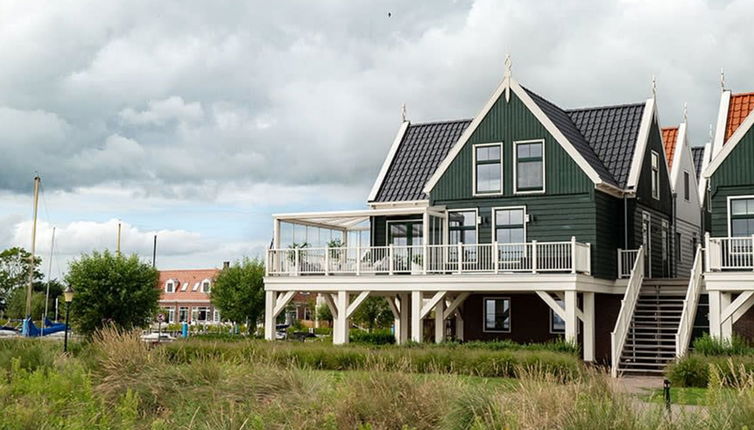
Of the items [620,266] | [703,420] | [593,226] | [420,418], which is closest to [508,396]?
[420,418]

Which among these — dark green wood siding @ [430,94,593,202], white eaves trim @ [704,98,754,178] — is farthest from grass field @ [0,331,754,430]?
dark green wood siding @ [430,94,593,202]

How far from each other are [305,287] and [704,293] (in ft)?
39.9

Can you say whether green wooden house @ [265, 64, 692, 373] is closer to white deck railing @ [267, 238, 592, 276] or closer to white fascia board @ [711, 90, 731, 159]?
white deck railing @ [267, 238, 592, 276]

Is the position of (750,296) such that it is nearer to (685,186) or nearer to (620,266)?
(620,266)

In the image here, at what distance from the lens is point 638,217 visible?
30594mm

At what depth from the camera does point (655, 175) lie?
106ft

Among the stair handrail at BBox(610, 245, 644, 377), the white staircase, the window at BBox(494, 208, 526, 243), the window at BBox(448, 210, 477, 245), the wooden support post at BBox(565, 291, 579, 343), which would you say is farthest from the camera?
the window at BBox(448, 210, 477, 245)

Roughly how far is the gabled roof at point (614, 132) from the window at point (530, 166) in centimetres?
290

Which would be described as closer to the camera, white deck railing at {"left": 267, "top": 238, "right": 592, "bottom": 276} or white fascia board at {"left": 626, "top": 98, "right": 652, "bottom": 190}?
white deck railing at {"left": 267, "top": 238, "right": 592, "bottom": 276}

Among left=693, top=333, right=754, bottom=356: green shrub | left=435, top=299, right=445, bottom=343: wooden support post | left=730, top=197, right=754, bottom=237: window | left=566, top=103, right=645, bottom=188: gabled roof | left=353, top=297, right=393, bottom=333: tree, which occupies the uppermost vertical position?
left=566, top=103, right=645, bottom=188: gabled roof

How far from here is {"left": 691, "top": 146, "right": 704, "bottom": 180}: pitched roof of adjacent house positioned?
39156 millimetres

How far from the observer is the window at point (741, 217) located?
25.8 metres

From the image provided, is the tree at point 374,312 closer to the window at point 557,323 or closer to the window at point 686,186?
the window at point 686,186

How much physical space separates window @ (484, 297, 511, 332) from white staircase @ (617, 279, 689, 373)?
453cm
